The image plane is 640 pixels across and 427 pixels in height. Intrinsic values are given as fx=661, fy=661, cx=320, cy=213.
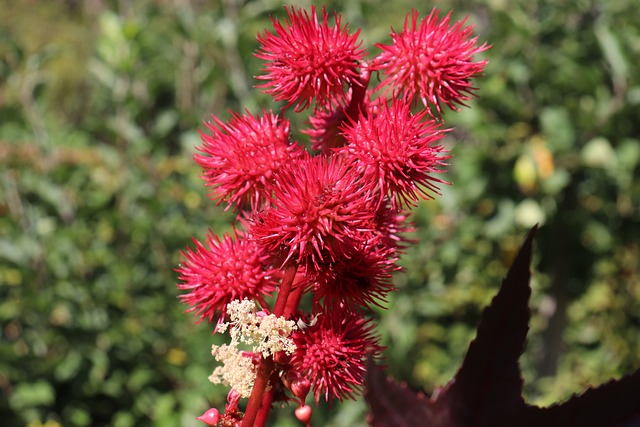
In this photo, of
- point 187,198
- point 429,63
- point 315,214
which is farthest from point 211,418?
point 187,198

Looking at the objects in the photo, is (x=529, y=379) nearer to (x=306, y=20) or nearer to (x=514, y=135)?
(x=514, y=135)

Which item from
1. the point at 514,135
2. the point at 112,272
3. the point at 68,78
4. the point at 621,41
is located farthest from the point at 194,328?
the point at 68,78

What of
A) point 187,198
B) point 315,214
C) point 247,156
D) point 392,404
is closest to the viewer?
point 392,404

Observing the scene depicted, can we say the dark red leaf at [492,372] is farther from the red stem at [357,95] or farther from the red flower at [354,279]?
the red stem at [357,95]

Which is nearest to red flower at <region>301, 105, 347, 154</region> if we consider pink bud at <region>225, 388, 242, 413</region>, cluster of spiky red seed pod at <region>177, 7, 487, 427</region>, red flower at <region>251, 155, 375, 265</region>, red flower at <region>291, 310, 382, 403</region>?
cluster of spiky red seed pod at <region>177, 7, 487, 427</region>

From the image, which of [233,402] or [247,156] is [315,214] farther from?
[233,402]

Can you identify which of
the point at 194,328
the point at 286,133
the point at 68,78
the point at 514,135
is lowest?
the point at 286,133

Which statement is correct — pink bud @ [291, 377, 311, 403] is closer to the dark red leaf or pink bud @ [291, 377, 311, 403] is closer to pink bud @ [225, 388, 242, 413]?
pink bud @ [225, 388, 242, 413]
